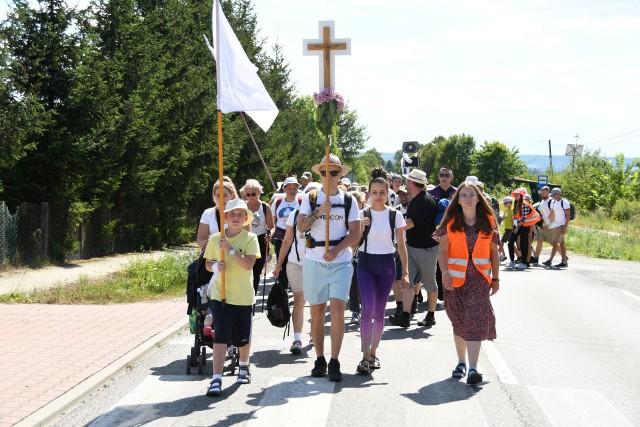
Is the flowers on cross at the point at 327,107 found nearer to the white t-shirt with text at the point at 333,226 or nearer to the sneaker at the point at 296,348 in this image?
the white t-shirt with text at the point at 333,226

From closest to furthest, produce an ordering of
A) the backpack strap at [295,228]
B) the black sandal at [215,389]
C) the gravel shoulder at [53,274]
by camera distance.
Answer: the black sandal at [215,389] < the backpack strap at [295,228] < the gravel shoulder at [53,274]

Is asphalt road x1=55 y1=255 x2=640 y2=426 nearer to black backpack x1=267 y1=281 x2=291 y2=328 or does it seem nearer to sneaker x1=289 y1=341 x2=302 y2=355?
sneaker x1=289 y1=341 x2=302 y2=355

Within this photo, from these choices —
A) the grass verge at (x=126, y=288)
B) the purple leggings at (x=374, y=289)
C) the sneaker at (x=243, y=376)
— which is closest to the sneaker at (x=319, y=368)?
the purple leggings at (x=374, y=289)

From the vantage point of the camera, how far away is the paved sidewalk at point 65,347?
21.9 ft

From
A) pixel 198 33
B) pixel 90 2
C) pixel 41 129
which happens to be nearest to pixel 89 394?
pixel 41 129

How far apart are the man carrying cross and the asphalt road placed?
0.40m

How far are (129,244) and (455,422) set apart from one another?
63.1 ft

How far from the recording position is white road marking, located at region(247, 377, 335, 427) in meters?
6.37

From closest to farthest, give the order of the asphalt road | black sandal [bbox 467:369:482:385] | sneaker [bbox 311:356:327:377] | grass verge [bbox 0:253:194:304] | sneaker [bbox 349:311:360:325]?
the asphalt road
black sandal [bbox 467:369:482:385]
sneaker [bbox 311:356:327:377]
sneaker [bbox 349:311:360:325]
grass verge [bbox 0:253:194:304]

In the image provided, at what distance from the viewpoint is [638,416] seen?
259 inches

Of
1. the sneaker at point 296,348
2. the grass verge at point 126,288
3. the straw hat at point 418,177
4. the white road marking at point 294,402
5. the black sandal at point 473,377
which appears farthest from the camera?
the grass verge at point 126,288

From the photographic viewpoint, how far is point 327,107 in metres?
8.31

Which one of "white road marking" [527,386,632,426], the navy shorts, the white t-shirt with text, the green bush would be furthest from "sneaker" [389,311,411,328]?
the green bush

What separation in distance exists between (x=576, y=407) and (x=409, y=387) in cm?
144
